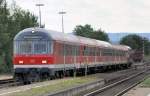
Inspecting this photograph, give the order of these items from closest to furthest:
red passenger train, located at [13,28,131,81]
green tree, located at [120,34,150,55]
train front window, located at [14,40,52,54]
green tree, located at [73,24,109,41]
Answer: red passenger train, located at [13,28,131,81]
train front window, located at [14,40,52,54]
green tree, located at [73,24,109,41]
green tree, located at [120,34,150,55]

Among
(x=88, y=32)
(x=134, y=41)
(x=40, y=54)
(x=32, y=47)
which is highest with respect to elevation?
(x=88, y=32)

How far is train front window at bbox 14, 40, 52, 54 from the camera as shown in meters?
35.6

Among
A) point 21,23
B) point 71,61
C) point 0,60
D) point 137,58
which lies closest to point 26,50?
point 71,61

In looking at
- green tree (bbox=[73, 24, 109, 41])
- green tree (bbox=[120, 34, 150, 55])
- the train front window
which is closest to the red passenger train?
the train front window

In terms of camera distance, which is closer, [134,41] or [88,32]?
[88,32]

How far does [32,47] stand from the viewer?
118 ft

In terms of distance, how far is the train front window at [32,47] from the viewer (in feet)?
117

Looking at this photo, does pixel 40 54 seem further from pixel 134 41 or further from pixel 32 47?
pixel 134 41

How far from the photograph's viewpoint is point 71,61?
134 ft

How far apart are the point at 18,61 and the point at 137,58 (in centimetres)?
8562

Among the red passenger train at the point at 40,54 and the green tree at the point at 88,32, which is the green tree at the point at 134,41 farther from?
the red passenger train at the point at 40,54

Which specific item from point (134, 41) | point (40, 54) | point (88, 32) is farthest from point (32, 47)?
point (134, 41)

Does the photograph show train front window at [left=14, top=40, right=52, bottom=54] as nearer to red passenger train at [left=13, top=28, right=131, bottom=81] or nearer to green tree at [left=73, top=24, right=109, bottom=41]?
red passenger train at [left=13, top=28, right=131, bottom=81]

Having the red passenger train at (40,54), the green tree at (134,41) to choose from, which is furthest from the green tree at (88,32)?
the red passenger train at (40,54)
